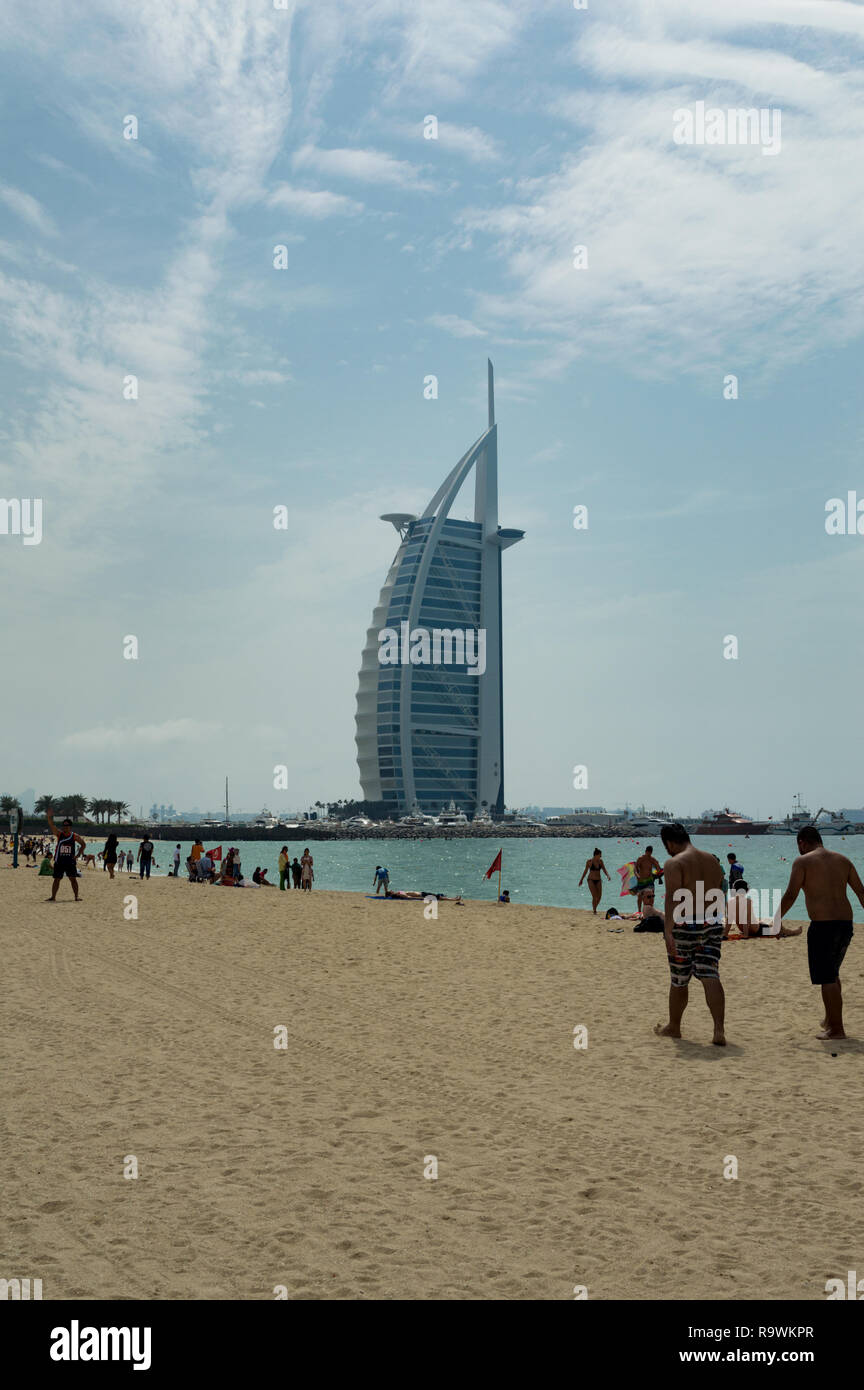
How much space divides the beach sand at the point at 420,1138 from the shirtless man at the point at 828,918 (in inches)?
15.3

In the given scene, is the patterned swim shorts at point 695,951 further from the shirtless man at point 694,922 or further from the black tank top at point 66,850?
the black tank top at point 66,850

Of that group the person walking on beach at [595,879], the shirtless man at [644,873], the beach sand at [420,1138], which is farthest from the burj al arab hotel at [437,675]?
the beach sand at [420,1138]

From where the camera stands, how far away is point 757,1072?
8000 mm

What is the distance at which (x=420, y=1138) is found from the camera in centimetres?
638

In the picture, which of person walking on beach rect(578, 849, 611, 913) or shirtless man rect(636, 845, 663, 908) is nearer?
shirtless man rect(636, 845, 663, 908)

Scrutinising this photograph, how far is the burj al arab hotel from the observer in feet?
500

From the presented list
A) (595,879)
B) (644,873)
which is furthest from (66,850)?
(644,873)

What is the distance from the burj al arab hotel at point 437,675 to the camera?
152500 mm

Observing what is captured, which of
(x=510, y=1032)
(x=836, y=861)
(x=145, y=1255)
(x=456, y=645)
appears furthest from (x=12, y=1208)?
(x=456, y=645)

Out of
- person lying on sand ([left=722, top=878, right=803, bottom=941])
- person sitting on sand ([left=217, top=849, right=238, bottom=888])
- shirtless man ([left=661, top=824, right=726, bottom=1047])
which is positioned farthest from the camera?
person sitting on sand ([left=217, top=849, right=238, bottom=888])

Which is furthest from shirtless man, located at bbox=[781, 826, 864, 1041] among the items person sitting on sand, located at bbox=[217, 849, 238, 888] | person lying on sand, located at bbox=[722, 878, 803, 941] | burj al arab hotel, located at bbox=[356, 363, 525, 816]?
burj al arab hotel, located at bbox=[356, 363, 525, 816]

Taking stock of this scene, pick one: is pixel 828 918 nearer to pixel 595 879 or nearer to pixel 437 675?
pixel 595 879

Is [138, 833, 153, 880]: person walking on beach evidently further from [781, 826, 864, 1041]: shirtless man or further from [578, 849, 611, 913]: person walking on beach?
[781, 826, 864, 1041]: shirtless man
